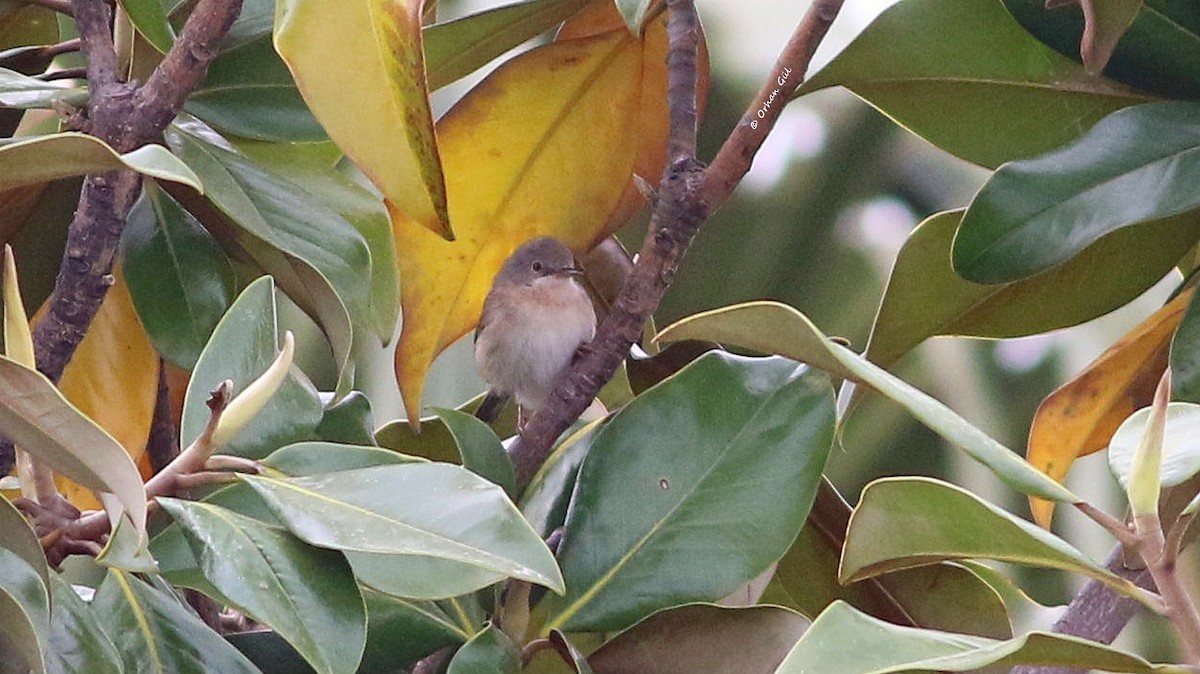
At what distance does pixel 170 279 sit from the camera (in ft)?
2.34

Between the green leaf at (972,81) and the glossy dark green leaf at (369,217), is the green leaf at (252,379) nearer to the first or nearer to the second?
the glossy dark green leaf at (369,217)

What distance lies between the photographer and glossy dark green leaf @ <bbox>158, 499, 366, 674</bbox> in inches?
18.0

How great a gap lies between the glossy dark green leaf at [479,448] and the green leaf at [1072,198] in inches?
9.5

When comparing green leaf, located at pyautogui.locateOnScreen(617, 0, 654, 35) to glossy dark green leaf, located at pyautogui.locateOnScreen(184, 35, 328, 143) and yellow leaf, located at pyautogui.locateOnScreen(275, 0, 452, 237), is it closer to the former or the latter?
yellow leaf, located at pyautogui.locateOnScreen(275, 0, 452, 237)

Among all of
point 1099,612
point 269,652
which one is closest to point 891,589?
point 1099,612

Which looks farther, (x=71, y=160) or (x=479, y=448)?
(x=479, y=448)

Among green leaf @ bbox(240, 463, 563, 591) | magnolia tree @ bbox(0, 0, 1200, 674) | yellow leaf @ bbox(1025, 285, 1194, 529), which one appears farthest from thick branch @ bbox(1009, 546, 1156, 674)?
green leaf @ bbox(240, 463, 563, 591)

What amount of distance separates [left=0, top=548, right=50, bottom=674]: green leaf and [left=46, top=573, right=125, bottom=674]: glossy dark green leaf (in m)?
0.02

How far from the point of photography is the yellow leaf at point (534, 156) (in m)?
0.80

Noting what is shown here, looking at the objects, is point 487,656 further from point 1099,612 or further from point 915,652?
point 1099,612

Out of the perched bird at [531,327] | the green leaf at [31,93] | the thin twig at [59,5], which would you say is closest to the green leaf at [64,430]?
the green leaf at [31,93]

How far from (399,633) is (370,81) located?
248mm

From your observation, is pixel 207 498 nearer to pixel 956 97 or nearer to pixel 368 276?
pixel 368 276

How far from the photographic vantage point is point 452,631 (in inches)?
23.6
